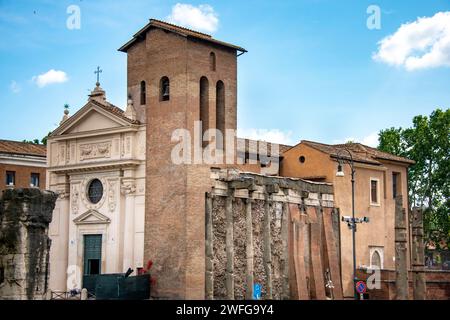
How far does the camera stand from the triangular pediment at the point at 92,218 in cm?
3925

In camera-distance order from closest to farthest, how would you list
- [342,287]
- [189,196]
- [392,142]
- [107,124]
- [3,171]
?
[189,196] < [107,124] < [342,287] < [3,171] < [392,142]

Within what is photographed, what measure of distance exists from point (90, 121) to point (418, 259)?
16.8 meters

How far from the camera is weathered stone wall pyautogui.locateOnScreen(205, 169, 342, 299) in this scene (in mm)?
37625

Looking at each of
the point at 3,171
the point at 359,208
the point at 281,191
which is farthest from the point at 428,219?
the point at 3,171

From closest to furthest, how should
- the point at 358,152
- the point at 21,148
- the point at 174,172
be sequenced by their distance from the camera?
the point at 174,172
the point at 358,152
the point at 21,148

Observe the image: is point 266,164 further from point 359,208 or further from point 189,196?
point 189,196

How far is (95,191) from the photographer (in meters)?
40.4

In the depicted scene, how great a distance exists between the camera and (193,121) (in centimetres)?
3703

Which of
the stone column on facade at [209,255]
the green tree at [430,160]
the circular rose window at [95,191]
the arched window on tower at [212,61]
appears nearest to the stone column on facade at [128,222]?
the circular rose window at [95,191]

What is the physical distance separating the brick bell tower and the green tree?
28.5m

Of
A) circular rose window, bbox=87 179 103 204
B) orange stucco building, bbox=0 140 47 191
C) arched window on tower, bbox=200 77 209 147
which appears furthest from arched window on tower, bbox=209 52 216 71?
orange stucco building, bbox=0 140 47 191

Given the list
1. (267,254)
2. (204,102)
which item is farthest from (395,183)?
(204,102)

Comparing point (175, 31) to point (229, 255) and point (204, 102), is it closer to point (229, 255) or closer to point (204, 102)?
point (204, 102)

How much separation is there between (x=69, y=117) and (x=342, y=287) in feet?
54.8
